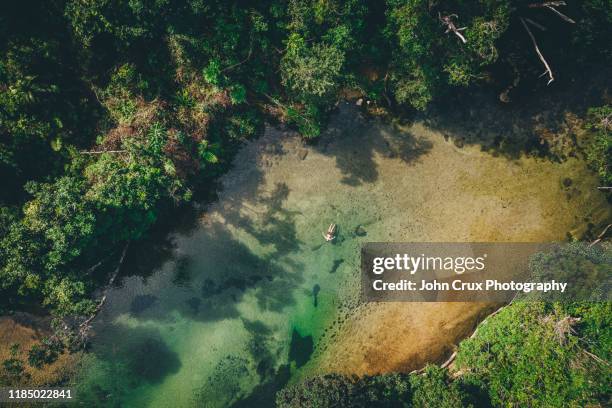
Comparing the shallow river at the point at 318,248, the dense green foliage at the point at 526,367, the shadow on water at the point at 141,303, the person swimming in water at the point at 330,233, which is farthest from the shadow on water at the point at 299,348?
the shadow on water at the point at 141,303

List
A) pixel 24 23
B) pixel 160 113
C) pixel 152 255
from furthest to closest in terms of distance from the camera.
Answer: pixel 152 255, pixel 160 113, pixel 24 23

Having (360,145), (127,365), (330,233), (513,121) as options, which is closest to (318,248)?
(330,233)

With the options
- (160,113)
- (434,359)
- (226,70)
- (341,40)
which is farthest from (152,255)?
(434,359)

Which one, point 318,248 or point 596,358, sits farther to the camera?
point 318,248

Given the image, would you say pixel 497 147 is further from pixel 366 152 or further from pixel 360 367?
pixel 360 367

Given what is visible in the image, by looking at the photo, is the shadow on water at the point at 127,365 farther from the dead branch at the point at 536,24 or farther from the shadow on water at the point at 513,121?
the dead branch at the point at 536,24

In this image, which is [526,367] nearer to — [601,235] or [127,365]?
[601,235]
